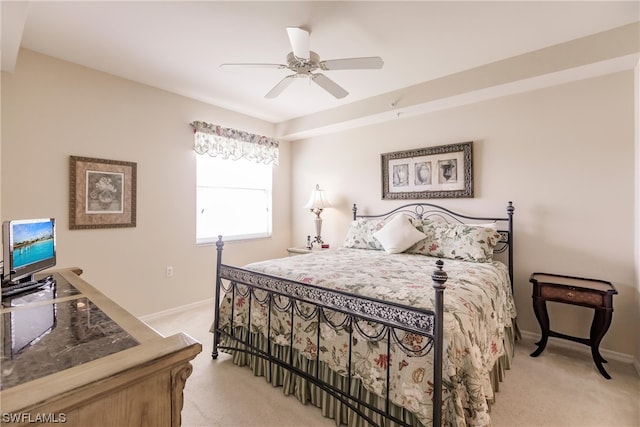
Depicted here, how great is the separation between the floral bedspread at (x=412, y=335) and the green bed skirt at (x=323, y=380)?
104mm

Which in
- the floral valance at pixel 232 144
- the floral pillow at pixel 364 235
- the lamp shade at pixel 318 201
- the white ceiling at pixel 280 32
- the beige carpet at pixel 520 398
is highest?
the white ceiling at pixel 280 32

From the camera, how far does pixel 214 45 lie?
252cm

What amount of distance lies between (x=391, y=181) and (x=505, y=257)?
1.53 meters

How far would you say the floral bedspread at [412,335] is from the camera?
4.59 feet

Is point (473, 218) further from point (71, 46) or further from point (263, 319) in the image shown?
point (71, 46)

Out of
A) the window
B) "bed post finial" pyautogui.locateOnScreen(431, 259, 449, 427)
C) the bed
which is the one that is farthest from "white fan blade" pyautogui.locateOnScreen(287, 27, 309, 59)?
the window

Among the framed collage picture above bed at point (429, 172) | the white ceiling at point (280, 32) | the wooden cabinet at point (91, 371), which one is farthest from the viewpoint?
the framed collage picture above bed at point (429, 172)

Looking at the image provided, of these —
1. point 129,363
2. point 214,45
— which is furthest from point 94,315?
point 214,45

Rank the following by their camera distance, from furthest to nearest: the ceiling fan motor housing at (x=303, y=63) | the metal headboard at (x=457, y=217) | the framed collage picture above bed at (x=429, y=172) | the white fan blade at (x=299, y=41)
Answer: the framed collage picture above bed at (x=429, y=172) < the metal headboard at (x=457, y=217) < the ceiling fan motor housing at (x=303, y=63) < the white fan blade at (x=299, y=41)

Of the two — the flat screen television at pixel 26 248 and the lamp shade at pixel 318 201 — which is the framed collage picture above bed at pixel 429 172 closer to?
the lamp shade at pixel 318 201

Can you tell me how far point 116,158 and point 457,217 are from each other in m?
3.72

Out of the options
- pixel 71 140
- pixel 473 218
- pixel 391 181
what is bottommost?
pixel 473 218

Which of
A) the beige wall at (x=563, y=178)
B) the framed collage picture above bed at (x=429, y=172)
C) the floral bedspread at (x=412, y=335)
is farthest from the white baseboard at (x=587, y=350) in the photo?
the framed collage picture above bed at (x=429, y=172)

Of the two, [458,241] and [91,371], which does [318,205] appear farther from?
[91,371]
